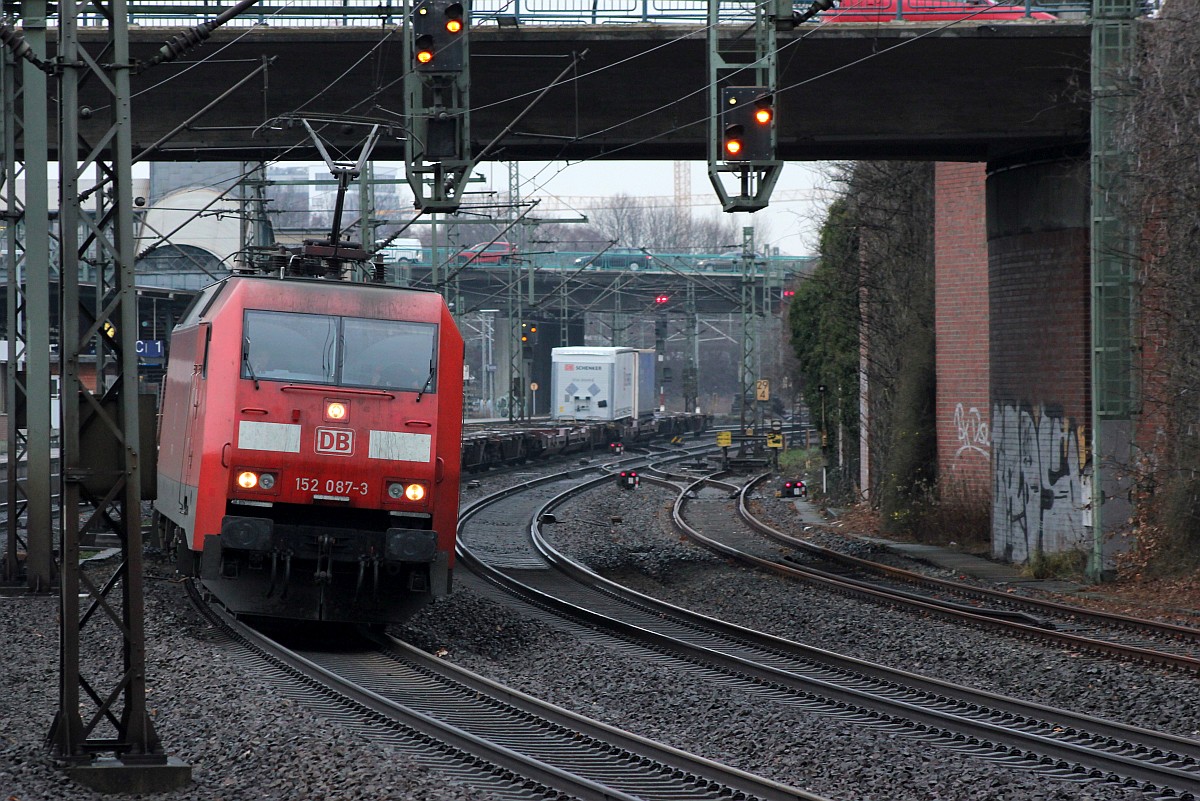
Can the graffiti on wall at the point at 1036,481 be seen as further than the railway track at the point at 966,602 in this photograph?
Yes

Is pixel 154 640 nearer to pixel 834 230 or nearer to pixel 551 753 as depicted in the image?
pixel 551 753

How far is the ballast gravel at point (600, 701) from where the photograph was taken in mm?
7410

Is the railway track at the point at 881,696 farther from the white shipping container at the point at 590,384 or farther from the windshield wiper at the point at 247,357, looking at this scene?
the white shipping container at the point at 590,384

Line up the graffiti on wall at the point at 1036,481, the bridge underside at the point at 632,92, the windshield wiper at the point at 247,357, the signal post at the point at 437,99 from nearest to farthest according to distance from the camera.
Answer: the windshield wiper at the point at 247,357 < the signal post at the point at 437,99 < the bridge underside at the point at 632,92 < the graffiti on wall at the point at 1036,481

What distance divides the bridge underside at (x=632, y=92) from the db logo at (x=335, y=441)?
6057 mm

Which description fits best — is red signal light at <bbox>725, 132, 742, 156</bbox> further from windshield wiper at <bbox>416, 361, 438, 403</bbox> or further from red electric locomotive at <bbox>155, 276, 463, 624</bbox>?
windshield wiper at <bbox>416, 361, 438, 403</bbox>

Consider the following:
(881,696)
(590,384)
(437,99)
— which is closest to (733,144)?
(437,99)

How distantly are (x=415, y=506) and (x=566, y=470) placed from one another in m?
28.6

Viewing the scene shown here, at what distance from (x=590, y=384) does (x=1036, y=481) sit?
3182cm

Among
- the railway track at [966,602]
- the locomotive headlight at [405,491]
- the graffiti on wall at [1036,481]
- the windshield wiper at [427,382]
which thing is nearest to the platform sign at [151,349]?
the railway track at [966,602]

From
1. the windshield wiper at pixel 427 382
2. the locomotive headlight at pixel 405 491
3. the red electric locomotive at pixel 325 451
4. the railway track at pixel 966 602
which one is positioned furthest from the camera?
the railway track at pixel 966 602

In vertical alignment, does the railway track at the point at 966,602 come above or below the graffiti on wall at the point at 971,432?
below

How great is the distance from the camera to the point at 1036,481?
18312 mm

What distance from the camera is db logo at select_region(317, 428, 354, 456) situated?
1156cm
